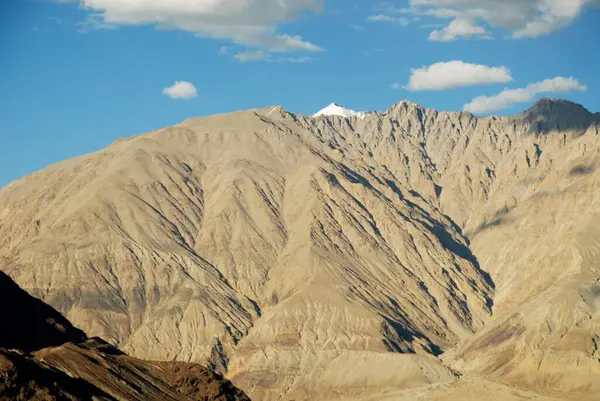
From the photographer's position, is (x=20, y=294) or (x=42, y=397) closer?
(x=42, y=397)

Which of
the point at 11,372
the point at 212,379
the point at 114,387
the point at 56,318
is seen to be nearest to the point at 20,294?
the point at 56,318

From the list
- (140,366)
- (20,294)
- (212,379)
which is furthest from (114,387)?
(20,294)

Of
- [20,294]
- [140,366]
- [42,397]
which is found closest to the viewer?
[42,397]

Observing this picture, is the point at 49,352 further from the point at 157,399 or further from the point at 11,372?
the point at 11,372

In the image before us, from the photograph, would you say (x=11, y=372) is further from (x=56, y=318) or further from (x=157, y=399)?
(x=56, y=318)

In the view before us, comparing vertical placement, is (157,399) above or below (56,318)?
below

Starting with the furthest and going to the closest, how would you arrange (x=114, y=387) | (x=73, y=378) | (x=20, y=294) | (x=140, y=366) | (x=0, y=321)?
(x=20, y=294) < (x=0, y=321) < (x=140, y=366) < (x=114, y=387) < (x=73, y=378)
